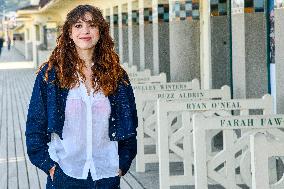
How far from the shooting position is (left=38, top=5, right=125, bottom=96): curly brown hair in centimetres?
294

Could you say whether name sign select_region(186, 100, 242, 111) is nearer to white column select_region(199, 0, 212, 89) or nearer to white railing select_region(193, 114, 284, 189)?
white railing select_region(193, 114, 284, 189)

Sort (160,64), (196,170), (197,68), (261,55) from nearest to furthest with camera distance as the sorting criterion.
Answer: (196,170) < (261,55) < (197,68) < (160,64)

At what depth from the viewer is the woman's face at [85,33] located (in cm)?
296

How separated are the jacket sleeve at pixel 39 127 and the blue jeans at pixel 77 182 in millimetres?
53

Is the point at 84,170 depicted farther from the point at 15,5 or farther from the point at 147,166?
the point at 15,5

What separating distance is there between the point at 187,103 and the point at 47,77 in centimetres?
316

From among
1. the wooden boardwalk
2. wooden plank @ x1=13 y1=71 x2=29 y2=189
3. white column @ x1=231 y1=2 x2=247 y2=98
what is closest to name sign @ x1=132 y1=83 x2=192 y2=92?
white column @ x1=231 y1=2 x2=247 y2=98

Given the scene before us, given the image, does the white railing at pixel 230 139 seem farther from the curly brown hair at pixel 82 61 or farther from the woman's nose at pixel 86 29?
the woman's nose at pixel 86 29

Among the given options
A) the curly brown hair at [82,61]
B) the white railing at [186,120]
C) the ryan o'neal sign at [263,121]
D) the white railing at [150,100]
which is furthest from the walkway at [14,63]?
the curly brown hair at [82,61]

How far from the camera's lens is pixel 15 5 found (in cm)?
19350

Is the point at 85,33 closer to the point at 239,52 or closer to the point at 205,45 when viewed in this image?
the point at 239,52

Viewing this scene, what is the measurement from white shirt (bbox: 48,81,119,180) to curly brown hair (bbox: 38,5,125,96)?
1.9 inches

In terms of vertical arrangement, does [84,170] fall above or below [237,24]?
below

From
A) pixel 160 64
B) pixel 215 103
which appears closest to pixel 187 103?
pixel 215 103
